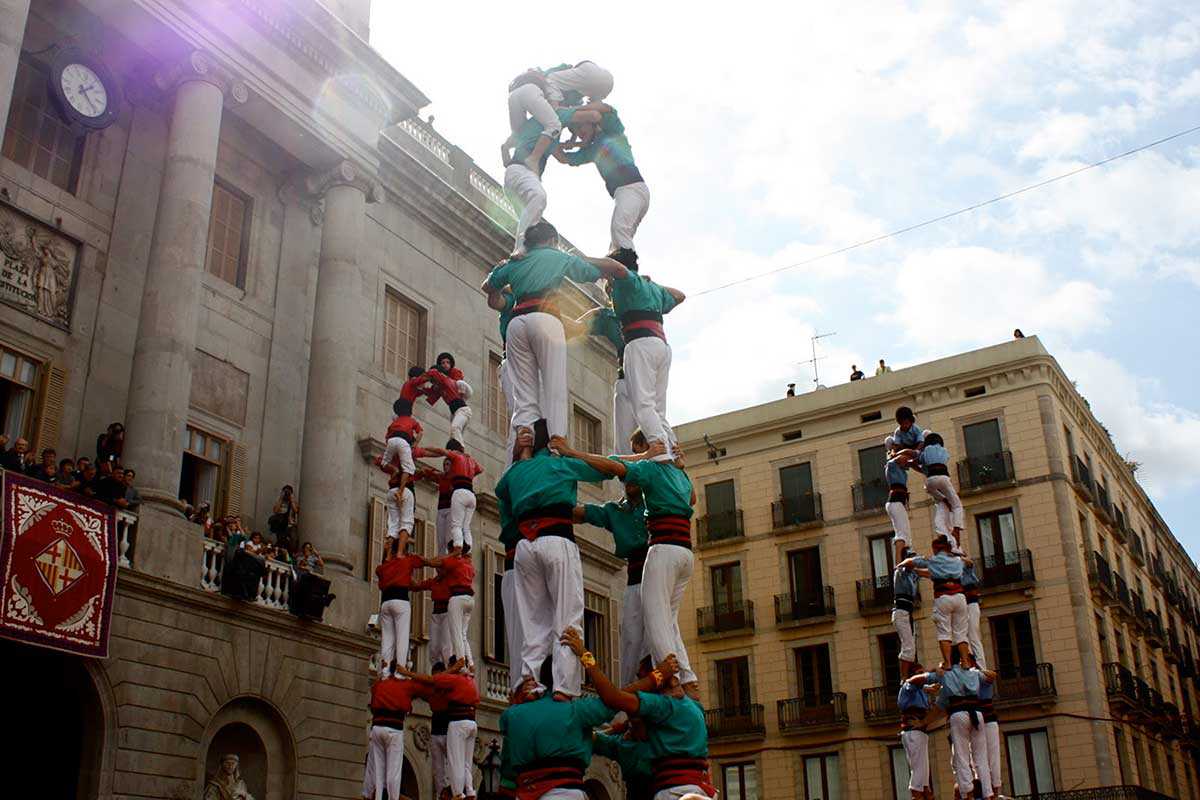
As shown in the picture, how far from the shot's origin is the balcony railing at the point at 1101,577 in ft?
127

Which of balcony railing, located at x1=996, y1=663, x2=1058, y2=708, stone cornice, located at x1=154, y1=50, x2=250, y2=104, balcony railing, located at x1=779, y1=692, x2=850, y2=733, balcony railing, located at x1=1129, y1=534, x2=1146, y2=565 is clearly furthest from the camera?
balcony railing, located at x1=1129, y1=534, x2=1146, y2=565

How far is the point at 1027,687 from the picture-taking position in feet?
122

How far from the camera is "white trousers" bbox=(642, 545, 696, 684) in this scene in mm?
8242

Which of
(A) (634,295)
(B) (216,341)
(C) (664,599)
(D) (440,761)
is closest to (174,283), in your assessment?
(B) (216,341)

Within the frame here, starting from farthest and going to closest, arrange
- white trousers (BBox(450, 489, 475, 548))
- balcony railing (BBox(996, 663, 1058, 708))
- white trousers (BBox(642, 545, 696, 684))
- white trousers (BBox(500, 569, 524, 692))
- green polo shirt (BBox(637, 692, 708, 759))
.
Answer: balcony railing (BBox(996, 663, 1058, 708)), white trousers (BBox(450, 489, 475, 548)), white trousers (BBox(642, 545, 696, 684)), white trousers (BBox(500, 569, 524, 692)), green polo shirt (BBox(637, 692, 708, 759))

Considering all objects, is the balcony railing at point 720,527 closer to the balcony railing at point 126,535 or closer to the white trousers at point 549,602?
the balcony railing at point 126,535

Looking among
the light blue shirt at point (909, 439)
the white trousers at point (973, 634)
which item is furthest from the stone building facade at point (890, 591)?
the light blue shirt at point (909, 439)

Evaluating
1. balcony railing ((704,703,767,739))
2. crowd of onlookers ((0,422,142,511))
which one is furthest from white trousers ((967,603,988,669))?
balcony railing ((704,703,767,739))

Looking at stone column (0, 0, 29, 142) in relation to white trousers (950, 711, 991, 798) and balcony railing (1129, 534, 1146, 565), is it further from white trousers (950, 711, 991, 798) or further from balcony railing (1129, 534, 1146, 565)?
balcony railing (1129, 534, 1146, 565)

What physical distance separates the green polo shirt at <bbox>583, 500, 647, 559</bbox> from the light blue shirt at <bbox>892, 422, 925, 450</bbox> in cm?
926

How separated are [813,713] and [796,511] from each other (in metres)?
7.30

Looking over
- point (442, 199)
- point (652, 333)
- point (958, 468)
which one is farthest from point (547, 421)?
point (958, 468)

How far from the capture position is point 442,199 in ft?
91.0

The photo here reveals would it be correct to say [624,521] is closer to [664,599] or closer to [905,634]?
[664,599]
